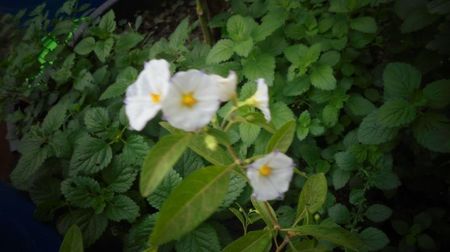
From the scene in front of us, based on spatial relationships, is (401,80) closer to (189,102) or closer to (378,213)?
(378,213)

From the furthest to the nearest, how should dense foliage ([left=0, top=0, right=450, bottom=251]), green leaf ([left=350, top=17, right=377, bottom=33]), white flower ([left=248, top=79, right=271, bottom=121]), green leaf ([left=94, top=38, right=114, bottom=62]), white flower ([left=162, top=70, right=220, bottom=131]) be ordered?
1. green leaf ([left=94, top=38, right=114, bottom=62])
2. green leaf ([left=350, top=17, right=377, bottom=33])
3. dense foliage ([left=0, top=0, right=450, bottom=251])
4. white flower ([left=248, top=79, right=271, bottom=121])
5. white flower ([left=162, top=70, right=220, bottom=131])

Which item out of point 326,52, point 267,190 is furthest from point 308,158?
point 267,190

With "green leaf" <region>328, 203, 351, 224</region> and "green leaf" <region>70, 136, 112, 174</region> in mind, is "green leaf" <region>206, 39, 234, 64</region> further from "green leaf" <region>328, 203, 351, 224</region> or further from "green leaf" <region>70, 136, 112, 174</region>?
"green leaf" <region>328, 203, 351, 224</region>

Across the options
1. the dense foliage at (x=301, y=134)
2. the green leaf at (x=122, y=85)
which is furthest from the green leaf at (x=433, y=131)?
the green leaf at (x=122, y=85)

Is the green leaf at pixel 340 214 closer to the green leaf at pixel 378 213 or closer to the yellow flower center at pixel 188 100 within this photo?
the green leaf at pixel 378 213

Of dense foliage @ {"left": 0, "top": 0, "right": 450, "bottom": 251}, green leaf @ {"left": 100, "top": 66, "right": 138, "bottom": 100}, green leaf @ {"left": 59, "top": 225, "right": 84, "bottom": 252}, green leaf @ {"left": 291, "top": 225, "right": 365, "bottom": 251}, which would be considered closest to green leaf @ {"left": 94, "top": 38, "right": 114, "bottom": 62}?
dense foliage @ {"left": 0, "top": 0, "right": 450, "bottom": 251}
